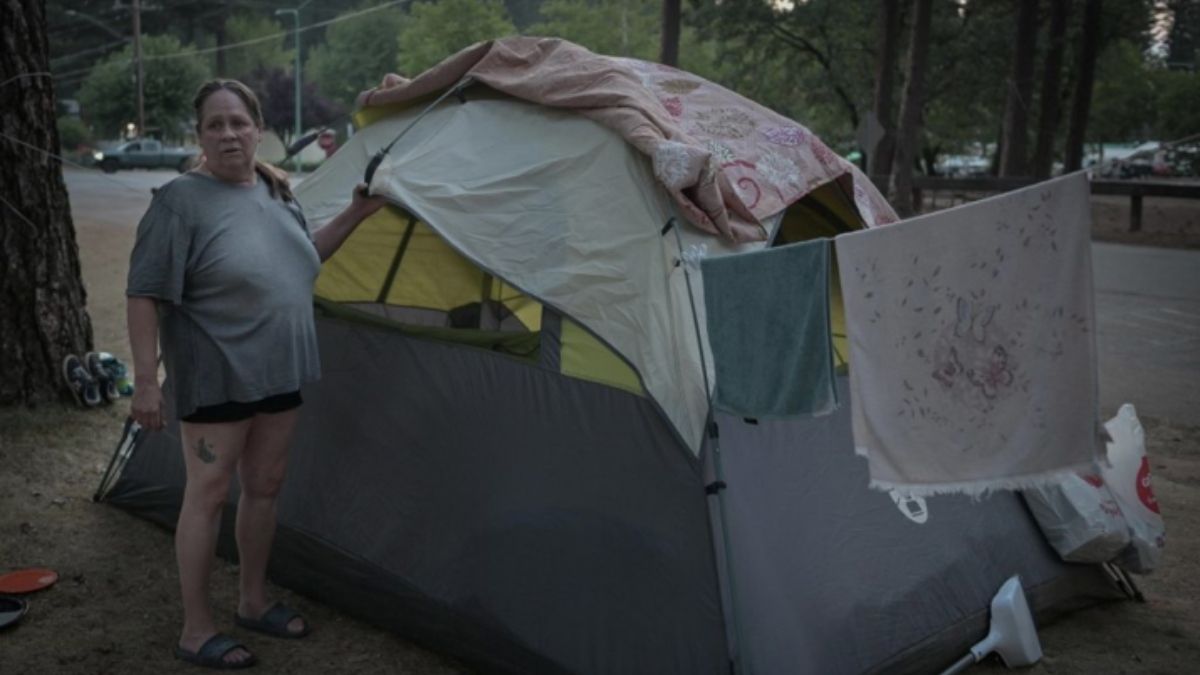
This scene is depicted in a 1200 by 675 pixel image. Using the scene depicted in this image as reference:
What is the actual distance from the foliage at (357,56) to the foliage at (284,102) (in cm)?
670

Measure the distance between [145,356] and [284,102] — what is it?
188 feet

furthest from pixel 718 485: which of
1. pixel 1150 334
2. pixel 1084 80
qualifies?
pixel 1084 80

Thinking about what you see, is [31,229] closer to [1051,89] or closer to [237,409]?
[237,409]

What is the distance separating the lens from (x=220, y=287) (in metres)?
3.25

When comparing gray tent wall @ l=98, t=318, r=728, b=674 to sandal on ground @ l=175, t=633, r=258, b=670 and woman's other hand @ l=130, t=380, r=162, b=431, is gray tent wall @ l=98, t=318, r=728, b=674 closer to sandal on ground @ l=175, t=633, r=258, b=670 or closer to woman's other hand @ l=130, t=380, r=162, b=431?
sandal on ground @ l=175, t=633, r=258, b=670

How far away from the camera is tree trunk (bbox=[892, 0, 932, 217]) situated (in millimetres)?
18141

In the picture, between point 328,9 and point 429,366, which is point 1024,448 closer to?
point 429,366

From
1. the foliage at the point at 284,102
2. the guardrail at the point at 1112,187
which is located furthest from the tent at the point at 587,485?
the foliage at the point at 284,102

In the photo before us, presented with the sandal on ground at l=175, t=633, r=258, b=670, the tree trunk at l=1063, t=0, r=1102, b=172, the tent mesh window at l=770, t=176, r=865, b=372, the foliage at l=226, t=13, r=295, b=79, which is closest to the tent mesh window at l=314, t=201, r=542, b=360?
the tent mesh window at l=770, t=176, r=865, b=372

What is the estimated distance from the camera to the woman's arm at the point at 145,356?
3.20m

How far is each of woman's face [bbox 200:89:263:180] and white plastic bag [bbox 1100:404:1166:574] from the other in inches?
114

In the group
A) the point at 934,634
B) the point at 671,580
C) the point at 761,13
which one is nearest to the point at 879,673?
the point at 934,634

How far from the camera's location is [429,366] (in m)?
3.78

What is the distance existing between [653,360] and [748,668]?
85 centimetres
